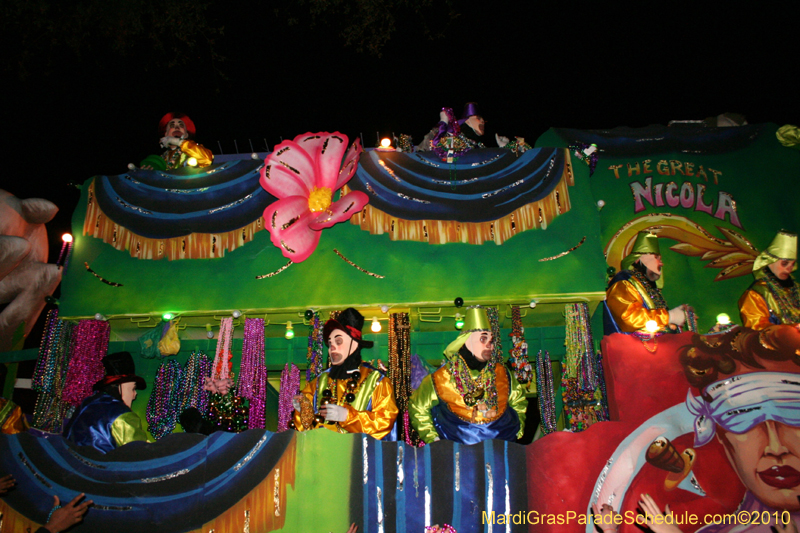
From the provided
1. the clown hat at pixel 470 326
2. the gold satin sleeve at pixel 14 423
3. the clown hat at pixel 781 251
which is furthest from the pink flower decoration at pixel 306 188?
the clown hat at pixel 781 251

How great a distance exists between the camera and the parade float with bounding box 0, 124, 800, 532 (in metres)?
5.19

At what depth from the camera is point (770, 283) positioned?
5.12m

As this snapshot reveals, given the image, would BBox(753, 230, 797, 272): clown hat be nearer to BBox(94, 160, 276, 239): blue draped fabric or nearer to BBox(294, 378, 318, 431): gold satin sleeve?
BBox(294, 378, 318, 431): gold satin sleeve

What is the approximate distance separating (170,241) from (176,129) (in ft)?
5.29

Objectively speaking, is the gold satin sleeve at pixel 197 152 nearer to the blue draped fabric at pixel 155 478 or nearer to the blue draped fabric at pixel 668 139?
the blue draped fabric at pixel 155 478

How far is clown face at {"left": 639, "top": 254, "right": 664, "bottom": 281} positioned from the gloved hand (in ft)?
10.00

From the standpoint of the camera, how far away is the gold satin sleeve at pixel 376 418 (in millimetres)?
4410

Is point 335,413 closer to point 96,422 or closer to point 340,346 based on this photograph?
point 340,346

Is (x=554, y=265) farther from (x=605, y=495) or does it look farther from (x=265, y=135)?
(x=265, y=135)

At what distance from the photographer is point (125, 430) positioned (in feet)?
14.6

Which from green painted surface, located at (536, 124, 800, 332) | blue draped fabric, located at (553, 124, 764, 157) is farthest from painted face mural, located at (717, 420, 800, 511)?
blue draped fabric, located at (553, 124, 764, 157)

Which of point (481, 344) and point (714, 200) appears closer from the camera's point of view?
point (481, 344)

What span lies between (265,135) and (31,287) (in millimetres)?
3896

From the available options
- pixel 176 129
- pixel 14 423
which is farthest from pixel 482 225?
pixel 14 423
